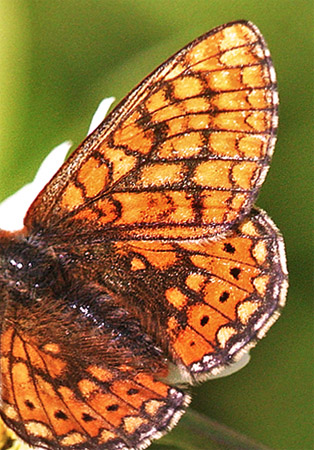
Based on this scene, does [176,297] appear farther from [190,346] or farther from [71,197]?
[71,197]

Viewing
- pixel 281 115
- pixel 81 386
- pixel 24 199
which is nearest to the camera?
pixel 81 386

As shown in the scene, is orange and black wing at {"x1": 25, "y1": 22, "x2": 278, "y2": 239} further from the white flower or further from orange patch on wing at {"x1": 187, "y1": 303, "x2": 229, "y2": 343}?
the white flower

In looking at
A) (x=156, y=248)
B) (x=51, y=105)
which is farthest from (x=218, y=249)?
(x=51, y=105)

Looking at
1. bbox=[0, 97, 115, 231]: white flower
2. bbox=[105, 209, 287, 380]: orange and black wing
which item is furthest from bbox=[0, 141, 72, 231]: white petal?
bbox=[105, 209, 287, 380]: orange and black wing

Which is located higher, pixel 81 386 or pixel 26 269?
pixel 26 269

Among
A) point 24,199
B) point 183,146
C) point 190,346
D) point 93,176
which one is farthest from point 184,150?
point 24,199

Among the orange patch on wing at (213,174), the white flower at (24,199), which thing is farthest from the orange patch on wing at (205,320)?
the white flower at (24,199)
